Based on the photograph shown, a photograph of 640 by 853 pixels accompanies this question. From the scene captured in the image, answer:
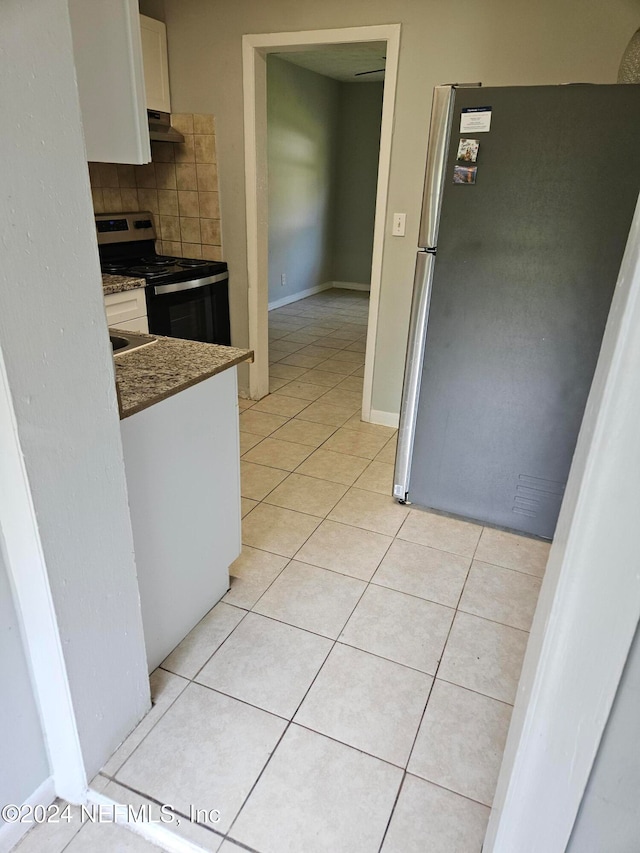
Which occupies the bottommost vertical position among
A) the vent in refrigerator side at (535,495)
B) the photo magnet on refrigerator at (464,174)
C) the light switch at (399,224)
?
the vent in refrigerator side at (535,495)

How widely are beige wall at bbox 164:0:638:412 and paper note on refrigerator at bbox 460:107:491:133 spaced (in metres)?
0.83

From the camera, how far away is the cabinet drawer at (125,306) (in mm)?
2641

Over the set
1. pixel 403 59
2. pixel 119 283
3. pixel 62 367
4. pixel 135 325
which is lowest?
pixel 135 325

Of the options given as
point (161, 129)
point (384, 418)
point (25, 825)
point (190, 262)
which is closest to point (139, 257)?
point (190, 262)

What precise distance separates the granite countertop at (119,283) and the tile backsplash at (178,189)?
732mm

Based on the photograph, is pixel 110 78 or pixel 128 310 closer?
pixel 110 78

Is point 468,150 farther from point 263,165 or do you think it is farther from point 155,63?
point 155,63

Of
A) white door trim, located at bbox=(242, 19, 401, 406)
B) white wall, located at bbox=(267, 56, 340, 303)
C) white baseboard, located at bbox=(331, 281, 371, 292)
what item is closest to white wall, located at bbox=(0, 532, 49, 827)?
white door trim, located at bbox=(242, 19, 401, 406)

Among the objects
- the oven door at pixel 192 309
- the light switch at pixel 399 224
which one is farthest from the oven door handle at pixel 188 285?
the light switch at pixel 399 224

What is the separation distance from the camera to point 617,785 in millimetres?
799

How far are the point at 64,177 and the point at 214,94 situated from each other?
102 inches

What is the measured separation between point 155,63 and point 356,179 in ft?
14.4

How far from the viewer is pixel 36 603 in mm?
1073

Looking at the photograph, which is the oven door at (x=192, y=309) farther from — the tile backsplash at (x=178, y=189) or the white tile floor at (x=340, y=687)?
the white tile floor at (x=340, y=687)
